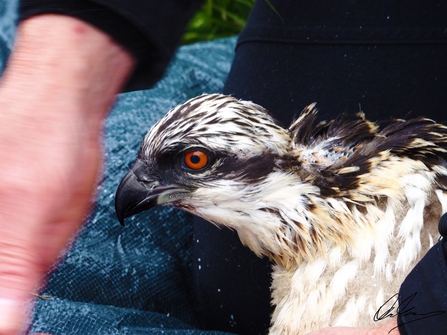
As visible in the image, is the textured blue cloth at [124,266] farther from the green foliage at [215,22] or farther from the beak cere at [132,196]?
the green foliage at [215,22]

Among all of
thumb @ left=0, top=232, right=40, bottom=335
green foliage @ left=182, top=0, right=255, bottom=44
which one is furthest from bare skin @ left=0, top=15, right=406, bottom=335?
green foliage @ left=182, top=0, right=255, bottom=44

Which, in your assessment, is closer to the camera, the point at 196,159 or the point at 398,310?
the point at 398,310

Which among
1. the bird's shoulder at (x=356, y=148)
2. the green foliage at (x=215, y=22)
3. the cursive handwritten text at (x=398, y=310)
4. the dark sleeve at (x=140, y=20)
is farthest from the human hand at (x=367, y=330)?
the green foliage at (x=215, y=22)

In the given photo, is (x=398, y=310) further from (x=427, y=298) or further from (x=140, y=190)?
(x=140, y=190)

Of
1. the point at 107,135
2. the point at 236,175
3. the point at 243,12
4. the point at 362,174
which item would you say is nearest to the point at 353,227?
the point at 362,174

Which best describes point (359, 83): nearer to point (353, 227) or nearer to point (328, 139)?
point (328, 139)

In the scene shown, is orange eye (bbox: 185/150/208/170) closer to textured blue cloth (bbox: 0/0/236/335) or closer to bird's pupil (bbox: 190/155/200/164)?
bird's pupil (bbox: 190/155/200/164)

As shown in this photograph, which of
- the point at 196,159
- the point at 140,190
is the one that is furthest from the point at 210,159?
the point at 140,190

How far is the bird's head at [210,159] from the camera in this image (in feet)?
4.21

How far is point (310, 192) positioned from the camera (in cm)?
127

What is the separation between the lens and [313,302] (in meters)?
1.23

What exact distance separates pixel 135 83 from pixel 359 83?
660 mm

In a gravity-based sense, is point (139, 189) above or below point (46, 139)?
below

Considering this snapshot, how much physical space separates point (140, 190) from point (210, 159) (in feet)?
0.57
